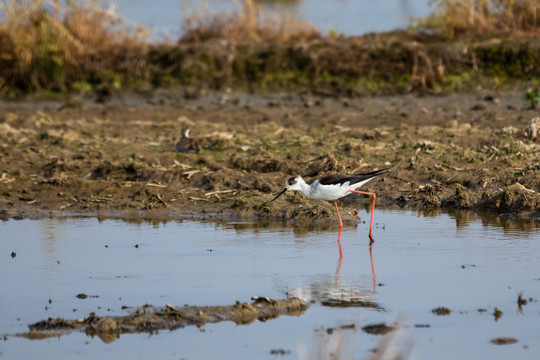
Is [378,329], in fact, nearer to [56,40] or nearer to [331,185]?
[331,185]

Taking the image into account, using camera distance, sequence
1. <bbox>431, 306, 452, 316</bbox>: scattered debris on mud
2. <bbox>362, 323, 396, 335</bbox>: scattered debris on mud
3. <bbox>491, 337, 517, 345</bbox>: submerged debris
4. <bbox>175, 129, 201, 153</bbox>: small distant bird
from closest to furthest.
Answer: <bbox>491, 337, 517, 345</bbox>: submerged debris
<bbox>362, 323, 396, 335</bbox>: scattered debris on mud
<bbox>431, 306, 452, 316</bbox>: scattered debris on mud
<bbox>175, 129, 201, 153</bbox>: small distant bird

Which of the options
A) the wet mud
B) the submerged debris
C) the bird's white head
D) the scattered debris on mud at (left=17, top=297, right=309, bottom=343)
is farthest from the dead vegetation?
the submerged debris

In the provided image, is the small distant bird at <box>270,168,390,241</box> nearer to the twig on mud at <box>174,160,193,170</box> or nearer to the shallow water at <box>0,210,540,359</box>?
the shallow water at <box>0,210,540,359</box>

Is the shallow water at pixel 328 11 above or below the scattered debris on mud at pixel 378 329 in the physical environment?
above

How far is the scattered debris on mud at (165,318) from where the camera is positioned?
5.88 meters

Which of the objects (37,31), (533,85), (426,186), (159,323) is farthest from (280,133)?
(159,323)

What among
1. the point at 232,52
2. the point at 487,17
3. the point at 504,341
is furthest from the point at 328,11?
the point at 504,341

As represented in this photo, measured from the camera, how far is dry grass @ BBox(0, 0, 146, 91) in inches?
659

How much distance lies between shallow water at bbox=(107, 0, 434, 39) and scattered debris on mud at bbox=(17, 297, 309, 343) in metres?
12.6

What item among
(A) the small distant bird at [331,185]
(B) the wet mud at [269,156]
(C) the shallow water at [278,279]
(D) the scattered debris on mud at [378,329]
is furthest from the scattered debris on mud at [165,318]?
(B) the wet mud at [269,156]

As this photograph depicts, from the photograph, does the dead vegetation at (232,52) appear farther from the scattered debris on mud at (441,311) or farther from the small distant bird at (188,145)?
the scattered debris on mud at (441,311)

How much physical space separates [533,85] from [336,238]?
7.71 meters

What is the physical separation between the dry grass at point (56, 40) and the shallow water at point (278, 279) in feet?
24.1

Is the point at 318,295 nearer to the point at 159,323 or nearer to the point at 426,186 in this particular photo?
the point at 159,323
